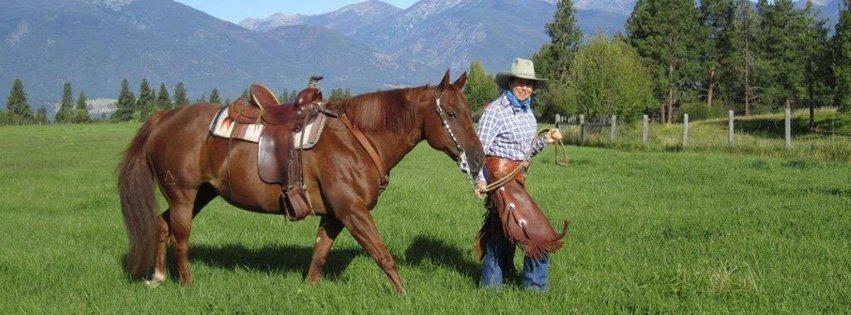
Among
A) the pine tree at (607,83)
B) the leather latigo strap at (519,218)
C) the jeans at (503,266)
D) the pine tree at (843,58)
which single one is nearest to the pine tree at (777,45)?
the pine tree at (843,58)

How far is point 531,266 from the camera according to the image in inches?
239

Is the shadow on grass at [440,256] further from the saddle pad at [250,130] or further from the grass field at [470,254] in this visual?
the saddle pad at [250,130]

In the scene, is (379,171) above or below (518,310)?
above

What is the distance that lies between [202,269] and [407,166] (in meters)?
15.1

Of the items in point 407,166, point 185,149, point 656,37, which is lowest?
point 407,166

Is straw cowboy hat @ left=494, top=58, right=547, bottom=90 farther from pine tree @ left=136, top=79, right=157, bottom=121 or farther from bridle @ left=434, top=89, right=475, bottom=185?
pine tree @ left=136, top=79, right=157, bottom=121

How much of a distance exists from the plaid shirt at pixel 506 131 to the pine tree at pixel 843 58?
35620 millimetres

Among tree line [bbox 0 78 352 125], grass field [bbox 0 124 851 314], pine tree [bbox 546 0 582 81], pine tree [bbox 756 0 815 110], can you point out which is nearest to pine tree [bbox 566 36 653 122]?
pine tree [bbox 756 0 815 110]

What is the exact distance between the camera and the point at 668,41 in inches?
2402

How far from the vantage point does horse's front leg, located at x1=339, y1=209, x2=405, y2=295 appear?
5.93 metres

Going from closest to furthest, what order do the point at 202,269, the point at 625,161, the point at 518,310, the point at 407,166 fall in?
the point at 518,310, the point at 202,269, the point at 625,161, the point at 407,166

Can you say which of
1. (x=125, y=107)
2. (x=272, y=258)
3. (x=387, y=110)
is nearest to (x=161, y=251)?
(x=272, y=258)

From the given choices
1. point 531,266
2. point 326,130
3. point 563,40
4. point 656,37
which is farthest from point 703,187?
point 563,40

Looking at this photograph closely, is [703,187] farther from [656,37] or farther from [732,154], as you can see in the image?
[656,37]
